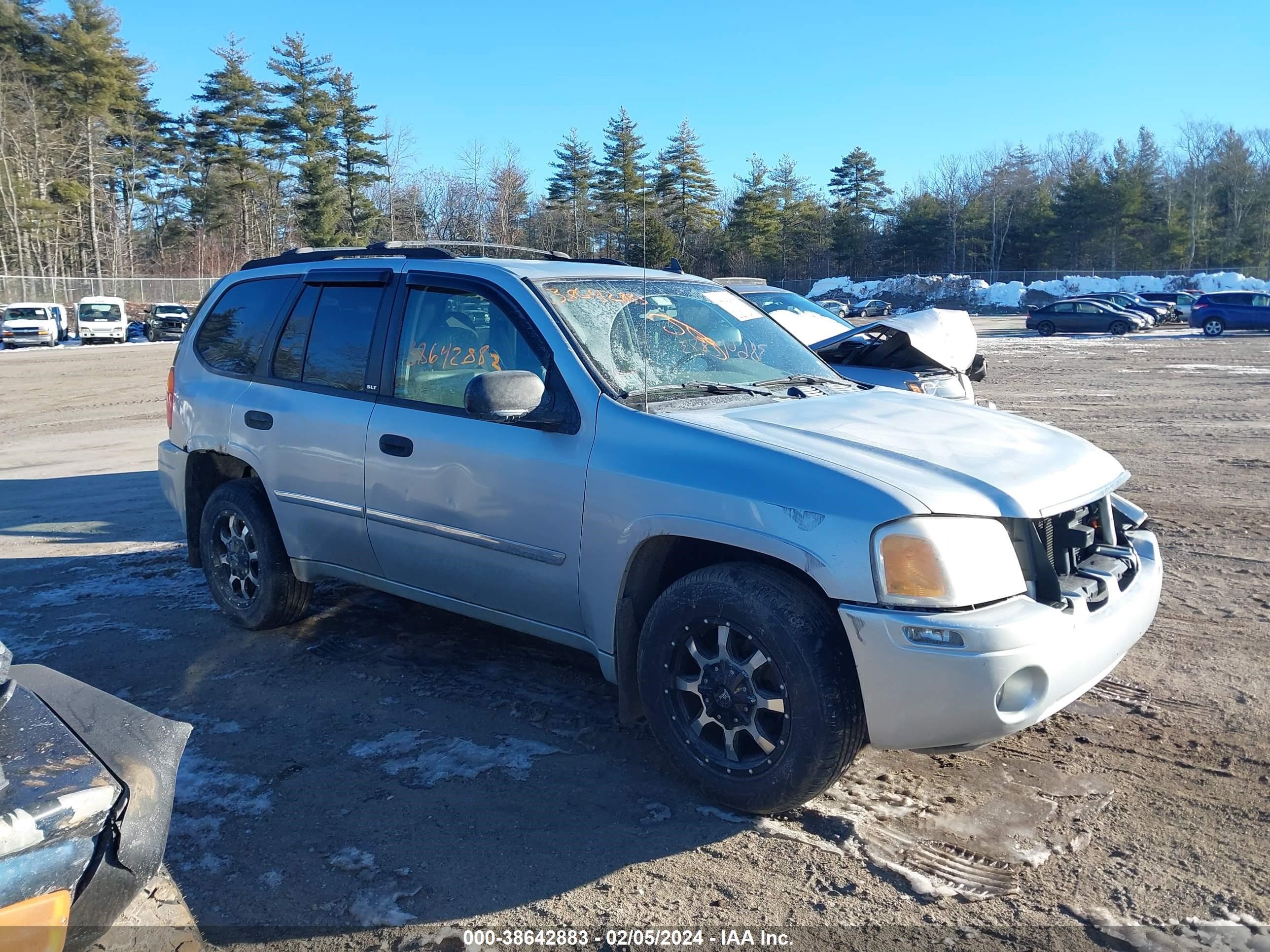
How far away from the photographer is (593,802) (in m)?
3.47

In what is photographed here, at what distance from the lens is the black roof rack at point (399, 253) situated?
475 cm

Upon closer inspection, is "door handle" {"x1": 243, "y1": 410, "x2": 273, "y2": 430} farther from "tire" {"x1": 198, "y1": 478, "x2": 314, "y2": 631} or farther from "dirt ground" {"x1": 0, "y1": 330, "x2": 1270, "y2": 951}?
"dirt ground" {"x1": 0, "y1": 330, "x2": 1270, "y2": 951}

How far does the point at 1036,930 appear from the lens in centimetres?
274

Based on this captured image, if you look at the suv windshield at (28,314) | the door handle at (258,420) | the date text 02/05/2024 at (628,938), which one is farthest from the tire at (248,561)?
the suv windshield at (28,314)

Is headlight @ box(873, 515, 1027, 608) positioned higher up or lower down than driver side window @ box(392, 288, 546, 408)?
lower down

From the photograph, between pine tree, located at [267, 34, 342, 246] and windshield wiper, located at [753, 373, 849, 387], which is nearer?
windshield wiper, located at [753, 373, 849, 387]

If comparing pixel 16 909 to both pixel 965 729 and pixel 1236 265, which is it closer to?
pixel 965 729

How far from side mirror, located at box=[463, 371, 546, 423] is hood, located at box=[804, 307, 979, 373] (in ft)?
16.4

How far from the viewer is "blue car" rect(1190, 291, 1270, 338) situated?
36.2 m

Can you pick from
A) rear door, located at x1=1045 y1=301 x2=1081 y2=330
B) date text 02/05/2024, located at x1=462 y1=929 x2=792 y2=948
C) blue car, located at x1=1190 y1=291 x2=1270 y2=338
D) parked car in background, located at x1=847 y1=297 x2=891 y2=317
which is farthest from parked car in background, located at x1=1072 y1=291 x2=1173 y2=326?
date text 02/05/2024, located at x1=462 y1=929 x2=792 y2=948

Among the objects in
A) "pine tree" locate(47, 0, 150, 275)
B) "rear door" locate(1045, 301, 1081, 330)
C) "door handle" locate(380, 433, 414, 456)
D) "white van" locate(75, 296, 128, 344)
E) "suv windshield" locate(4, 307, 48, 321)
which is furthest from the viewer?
"pine tree" locate(47, 0, 150, 275)

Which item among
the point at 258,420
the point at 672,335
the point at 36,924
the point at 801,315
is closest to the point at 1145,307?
the point at 801,315

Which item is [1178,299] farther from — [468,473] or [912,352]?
[468,473]

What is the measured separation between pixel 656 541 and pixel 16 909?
219 cm
